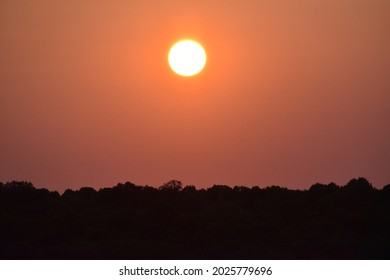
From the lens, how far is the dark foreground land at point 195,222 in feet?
182

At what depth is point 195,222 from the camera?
6016cm

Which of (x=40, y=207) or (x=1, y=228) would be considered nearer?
(x=1, y=228)

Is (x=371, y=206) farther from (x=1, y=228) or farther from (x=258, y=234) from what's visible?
(x=1, y=228)

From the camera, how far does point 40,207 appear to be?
65.7 meters

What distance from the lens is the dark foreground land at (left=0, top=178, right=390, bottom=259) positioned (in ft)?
182

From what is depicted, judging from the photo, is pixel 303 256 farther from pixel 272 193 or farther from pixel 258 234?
pixel 272 193
